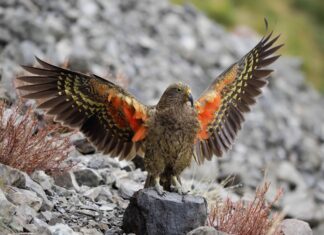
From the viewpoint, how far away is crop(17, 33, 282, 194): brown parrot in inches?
285

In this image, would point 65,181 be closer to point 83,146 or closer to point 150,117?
point 83,146

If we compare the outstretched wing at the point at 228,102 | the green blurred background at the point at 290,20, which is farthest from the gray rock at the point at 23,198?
the green blurred background at the point at 290,20

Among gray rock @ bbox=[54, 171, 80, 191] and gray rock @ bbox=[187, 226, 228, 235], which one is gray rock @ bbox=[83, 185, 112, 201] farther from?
gray rock @ bbox=[187, 226, 228, 235]

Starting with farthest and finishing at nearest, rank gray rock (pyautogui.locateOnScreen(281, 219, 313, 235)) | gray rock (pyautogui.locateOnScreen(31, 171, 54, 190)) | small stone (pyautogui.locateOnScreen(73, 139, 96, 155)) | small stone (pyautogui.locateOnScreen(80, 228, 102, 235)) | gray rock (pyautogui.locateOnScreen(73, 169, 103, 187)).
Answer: small stone (pyautogui.locateOnScreen(73, 139, 96, 155)) → gray rock (pyautogui.locateOnScreen(73, 169, 103, 187)) → gray rock (pyautogui.locateOnScreen(281, 219, 313, 235)) → gray rock (pyautogui.locateOnScreen(31, 171, 54, 190)) → small stone (pyautogui.locateOnScreen(80, 228, 102, 235))

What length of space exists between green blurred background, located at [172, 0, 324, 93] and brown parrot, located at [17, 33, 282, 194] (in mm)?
13601

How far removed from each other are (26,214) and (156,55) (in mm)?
9217

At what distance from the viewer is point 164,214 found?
678 centimetres

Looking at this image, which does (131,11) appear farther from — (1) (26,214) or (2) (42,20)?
(1) (26,214)

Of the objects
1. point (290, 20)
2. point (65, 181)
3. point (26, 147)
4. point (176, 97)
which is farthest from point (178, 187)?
point (290, 20)

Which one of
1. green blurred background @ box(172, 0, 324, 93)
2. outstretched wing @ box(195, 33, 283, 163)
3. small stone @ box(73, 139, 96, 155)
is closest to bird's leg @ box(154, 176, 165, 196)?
outstretched wing @ box(195, 33, 283, 163)

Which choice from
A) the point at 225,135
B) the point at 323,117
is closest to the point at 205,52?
the point at 323,117

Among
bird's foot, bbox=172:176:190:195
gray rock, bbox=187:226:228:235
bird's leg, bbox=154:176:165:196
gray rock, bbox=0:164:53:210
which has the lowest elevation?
gray rock, bbox=0:164:53:210

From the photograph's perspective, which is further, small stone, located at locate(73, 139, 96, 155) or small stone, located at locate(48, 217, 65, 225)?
small stone, located at locate(73, 139, 96, 155)

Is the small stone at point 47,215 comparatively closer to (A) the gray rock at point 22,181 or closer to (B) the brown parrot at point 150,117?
(A) the gray rock at point 22,181
